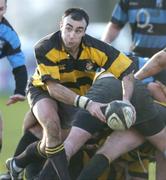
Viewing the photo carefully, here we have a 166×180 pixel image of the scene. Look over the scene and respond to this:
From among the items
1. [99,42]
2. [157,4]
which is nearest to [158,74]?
[99,42]

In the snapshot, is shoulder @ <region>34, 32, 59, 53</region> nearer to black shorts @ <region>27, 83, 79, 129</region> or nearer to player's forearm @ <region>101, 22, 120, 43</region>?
black shorts @ <region>27, 83, 79, 129</region>

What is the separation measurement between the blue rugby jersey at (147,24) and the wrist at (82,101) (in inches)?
101

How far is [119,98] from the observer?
27.9 ft

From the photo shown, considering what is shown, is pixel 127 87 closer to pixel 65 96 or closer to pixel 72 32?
pixel 65 96

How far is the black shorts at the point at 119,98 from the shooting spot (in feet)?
27.7

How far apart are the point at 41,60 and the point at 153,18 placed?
2.42 m

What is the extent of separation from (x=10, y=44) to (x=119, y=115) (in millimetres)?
2234

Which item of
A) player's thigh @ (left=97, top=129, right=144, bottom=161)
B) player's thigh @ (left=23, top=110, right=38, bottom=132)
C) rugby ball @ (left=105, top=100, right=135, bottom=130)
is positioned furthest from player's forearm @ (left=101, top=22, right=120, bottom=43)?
rugby ball @ (left=105, top=100, right=135, bottom=130)

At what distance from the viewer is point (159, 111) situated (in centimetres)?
864

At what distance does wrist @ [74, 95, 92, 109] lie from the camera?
8.30m

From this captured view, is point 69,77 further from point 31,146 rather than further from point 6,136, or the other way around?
point 6,136

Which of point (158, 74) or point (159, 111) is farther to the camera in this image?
point (158, 74)

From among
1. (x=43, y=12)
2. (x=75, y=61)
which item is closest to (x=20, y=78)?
(x=75, y=61)

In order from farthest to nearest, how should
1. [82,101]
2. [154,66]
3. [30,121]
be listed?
1. [30,121]
2. [154,66]
3. [82,101]
